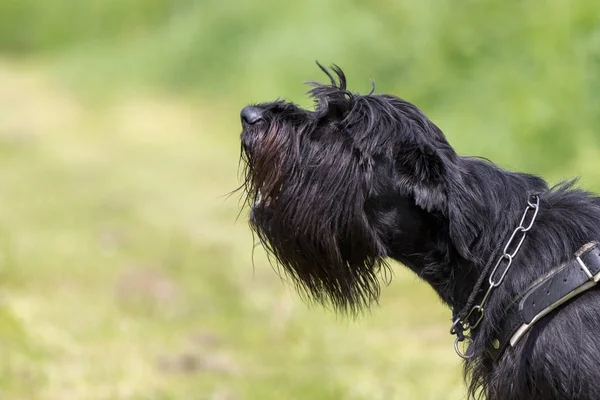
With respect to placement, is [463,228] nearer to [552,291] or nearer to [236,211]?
[552,291]

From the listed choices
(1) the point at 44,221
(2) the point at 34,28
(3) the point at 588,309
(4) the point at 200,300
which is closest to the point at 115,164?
(1) the point at 44,221

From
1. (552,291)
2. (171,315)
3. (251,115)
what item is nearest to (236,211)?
(171,315)

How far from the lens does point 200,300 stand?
23.4 feet

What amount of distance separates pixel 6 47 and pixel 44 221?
25.5 meters

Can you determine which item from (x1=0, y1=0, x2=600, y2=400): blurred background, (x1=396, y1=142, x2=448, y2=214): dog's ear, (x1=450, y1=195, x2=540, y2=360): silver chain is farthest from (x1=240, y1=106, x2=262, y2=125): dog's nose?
(x1=0, y1=0, x2=600, y2=400): blurred background

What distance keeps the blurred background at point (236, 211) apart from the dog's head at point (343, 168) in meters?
1.85

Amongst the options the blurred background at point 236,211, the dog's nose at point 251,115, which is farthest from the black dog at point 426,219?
the blurred background at point 236,211

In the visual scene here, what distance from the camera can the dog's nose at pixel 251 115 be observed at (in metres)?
3.33

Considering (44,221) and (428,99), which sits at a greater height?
(428,99)

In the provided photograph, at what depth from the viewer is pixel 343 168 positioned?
3285 mm

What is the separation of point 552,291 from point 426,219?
606mm

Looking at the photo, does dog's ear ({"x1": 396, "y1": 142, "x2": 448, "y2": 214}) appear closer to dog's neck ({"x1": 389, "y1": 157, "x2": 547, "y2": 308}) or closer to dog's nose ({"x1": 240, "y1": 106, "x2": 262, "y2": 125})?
dog's neck ({"x1": 389, "y1": 157, "x2": 547, "y2": 308})

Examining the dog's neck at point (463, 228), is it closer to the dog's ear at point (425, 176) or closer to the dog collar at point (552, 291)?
the dog's ear at point (425, 176)

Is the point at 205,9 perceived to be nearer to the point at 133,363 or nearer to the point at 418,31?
the point at 418,31
